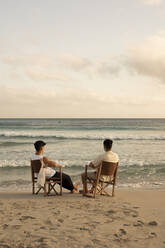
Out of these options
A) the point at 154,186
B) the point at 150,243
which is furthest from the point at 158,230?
the point at 154,186

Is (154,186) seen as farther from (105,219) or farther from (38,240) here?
(38,240)

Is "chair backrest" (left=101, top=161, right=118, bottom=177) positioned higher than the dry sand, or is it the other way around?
"chair backrest" (left=101, top=161, right=118, bottom=177)

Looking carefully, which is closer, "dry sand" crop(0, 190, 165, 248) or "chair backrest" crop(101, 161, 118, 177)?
Answer: "dry sand" crop(0, 190, 165, 248)

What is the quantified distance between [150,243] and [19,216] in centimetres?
231

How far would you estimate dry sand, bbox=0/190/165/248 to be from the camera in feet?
10.9

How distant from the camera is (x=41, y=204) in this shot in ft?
17.1

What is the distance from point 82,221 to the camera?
4.09 m

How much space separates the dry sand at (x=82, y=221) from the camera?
332cm

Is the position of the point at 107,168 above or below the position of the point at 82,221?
above

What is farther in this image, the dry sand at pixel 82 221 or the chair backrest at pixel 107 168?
the chair backrest at pixel 107 168

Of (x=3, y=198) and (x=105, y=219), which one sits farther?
(x=3, y=198)

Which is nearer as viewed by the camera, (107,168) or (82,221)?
(82,221)

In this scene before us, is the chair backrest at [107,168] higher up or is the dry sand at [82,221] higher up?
the chair backrest at [107,168]

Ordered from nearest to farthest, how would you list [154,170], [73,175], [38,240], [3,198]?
1. [38,240]
2. [3,198]
3. [73,175]
4. [154,170]
